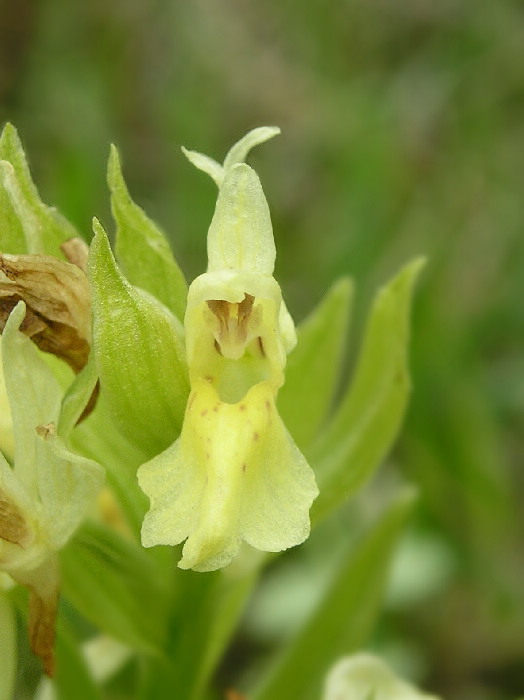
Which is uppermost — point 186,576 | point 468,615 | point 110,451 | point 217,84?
point 217,84

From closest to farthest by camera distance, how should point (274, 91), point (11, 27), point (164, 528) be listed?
point (164, 528) < point (11, 27) < point (274, 91)

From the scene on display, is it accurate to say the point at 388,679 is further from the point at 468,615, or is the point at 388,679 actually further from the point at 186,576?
the point at 468,615

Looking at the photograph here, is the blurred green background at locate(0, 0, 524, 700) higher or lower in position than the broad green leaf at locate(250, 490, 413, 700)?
higher

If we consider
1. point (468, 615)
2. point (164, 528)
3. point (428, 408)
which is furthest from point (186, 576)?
point (468, 615)

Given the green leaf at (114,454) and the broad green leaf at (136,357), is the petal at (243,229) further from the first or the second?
the green leaf at (114,454)

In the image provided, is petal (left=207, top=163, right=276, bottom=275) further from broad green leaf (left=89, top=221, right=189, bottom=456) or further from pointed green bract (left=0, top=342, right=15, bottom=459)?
pointed green bract (left=0, top=342, right=15, bottom=459)

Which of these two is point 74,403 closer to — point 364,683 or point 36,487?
point 36,487

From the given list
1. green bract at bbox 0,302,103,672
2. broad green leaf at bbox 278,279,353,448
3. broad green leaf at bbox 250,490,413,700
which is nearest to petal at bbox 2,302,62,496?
green bract at bbox 0,302,103,672

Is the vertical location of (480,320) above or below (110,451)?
above
